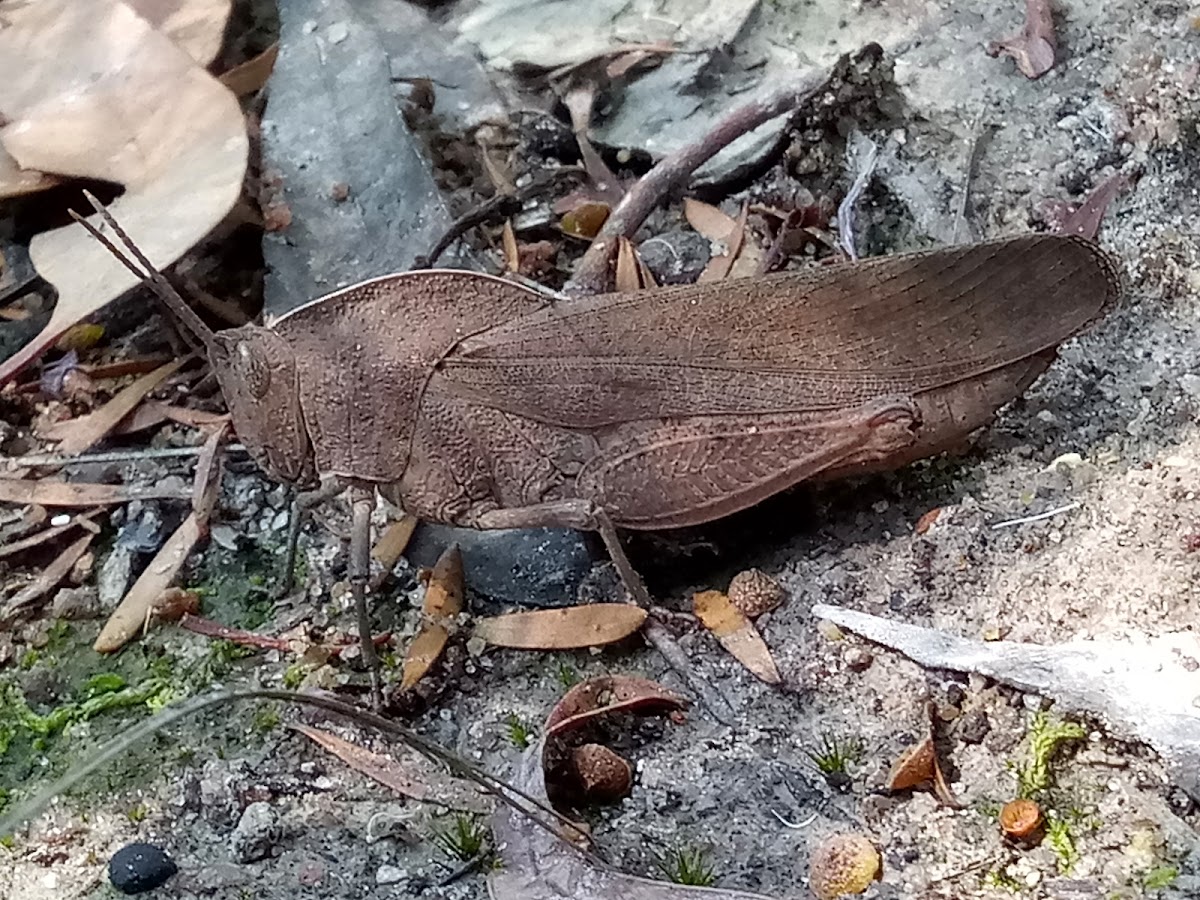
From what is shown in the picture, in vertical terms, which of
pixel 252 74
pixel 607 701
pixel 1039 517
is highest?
pixel 252 74

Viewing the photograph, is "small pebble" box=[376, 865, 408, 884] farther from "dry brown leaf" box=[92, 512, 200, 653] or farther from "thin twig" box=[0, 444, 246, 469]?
"thin twig" box=[0, 444, 246, 469]

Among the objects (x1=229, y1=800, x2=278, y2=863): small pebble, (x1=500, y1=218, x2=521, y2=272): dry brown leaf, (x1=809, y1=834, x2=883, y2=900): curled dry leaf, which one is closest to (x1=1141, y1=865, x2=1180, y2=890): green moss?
(x1=809, y1=834, x2=883, y2=900): curled dry leaf

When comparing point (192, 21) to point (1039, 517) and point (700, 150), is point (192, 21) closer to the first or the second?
point (700, 150)

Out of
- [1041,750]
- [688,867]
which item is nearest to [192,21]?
[688,867]

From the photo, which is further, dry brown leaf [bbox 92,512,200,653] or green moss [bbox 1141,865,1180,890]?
dry brown leaf [bbox 92,512,200,653]

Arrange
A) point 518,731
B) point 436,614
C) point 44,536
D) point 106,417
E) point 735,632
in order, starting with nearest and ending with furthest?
point 518,731 < point 735,632 < point 436,614 < point 44,536 < point 106,417

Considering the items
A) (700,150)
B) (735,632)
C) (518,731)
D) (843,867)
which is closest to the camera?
(843,867)
